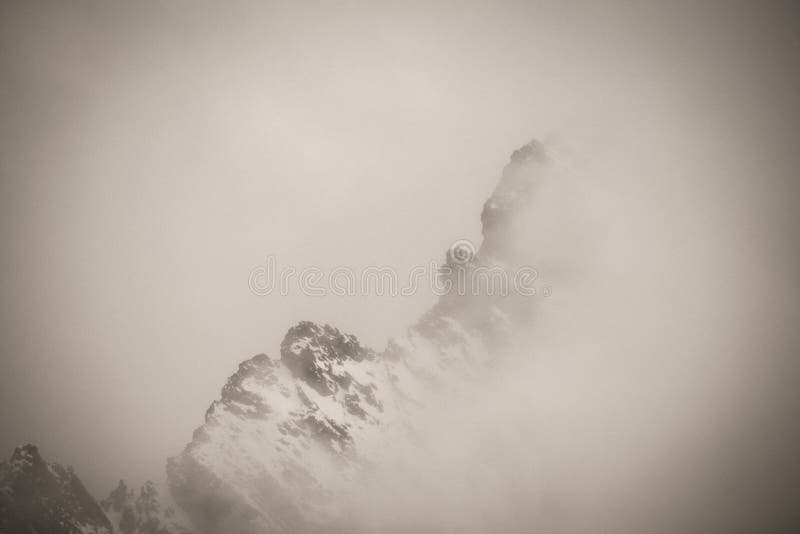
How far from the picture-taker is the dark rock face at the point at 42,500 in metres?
31.0

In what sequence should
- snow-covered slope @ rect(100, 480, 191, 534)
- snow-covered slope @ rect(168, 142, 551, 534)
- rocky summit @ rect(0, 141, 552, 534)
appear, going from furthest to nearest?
1. snow-covered slope @ rect(168, 142, 551, 534)
2. snow-covered slope @ rect(100, 480, 191, 534)
3. rocky summit @ rect(0, 141, 552, 534)

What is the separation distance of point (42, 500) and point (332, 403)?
1224 inches

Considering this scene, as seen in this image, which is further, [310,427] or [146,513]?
Answer: [310,427]

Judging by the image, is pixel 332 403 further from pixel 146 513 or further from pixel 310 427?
pixel 146 513

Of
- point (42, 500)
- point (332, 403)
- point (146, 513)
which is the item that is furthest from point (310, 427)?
point (42, 500)

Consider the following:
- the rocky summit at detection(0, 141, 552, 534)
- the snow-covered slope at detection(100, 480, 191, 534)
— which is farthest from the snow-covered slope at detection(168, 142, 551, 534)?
the snow-covered slope at detection(100, 480, 191, 534)

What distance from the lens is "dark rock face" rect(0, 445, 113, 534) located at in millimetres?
30969

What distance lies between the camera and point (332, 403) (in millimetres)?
54406

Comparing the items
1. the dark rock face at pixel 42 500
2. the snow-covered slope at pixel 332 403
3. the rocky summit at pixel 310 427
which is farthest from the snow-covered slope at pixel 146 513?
the dark rock face at pixel 42 500

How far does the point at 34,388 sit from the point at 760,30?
1064 ft

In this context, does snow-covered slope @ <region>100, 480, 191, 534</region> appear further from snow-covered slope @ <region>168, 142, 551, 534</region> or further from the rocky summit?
snow-covered slope @ <region>168, 142, 551, 534</region>

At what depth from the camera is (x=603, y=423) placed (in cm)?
5159

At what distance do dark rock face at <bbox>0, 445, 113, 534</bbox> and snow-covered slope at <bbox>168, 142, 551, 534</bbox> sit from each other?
8403 millimetres

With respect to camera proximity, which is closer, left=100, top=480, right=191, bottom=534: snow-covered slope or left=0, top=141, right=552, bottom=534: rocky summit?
left=0, top=141, right=552, bottom=534: rocky summit
